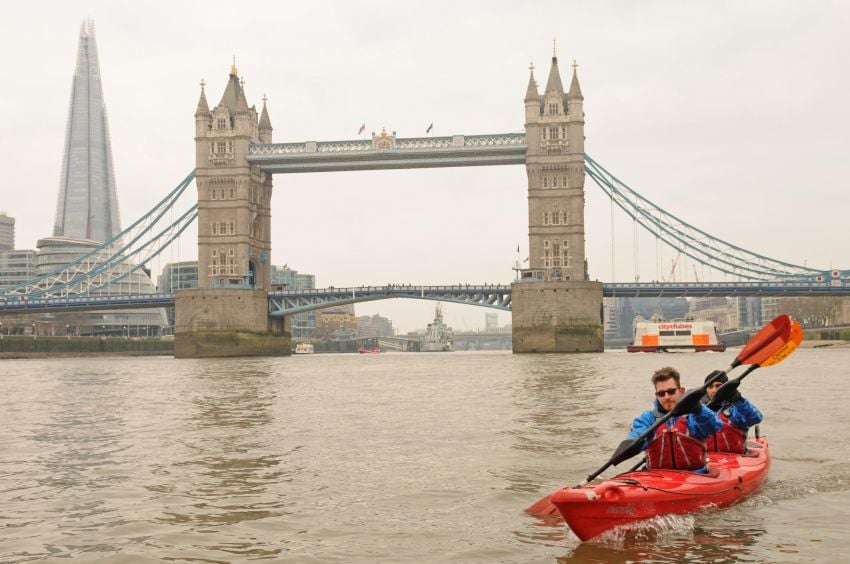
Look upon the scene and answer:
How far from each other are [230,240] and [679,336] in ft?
126

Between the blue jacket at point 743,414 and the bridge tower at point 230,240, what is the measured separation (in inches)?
2663

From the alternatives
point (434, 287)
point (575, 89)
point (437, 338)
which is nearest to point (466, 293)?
point (434, 287)

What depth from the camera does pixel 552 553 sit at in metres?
8.05

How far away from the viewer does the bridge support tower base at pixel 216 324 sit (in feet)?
247

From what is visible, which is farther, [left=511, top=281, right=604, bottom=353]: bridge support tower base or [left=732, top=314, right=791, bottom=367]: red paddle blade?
[left=511, top=281, right=604, bottom=353]: bridge support tower base

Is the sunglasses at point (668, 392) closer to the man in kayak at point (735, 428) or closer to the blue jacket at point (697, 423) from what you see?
the blue jacket at point (697, 423)

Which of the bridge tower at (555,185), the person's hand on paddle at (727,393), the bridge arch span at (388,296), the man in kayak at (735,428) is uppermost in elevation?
the bridge tower at (555,185)

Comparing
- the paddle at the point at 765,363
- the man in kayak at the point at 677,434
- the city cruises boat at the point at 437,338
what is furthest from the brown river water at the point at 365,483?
the city cruises boat at the point at 437,338

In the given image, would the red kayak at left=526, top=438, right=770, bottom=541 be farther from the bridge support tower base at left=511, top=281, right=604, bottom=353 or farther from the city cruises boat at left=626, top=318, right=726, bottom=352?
the city cruises boat at left=626, top=318, right=726, bottom=352

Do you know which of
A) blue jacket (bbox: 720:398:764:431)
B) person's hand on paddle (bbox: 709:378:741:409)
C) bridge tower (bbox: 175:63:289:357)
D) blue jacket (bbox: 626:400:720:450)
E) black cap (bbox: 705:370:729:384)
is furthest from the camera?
bridge tower (bbox: 175:63:289:357)

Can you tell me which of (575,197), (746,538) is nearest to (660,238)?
(575,197)

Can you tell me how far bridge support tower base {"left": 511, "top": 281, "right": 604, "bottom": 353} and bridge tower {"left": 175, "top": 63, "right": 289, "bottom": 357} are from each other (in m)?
22.5

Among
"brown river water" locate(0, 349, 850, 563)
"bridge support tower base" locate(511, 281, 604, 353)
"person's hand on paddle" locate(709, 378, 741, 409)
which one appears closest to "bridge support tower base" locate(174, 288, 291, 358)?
"bridge support tower base" locate(511, 281, 604, 353)

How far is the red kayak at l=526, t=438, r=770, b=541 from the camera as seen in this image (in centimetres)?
802
